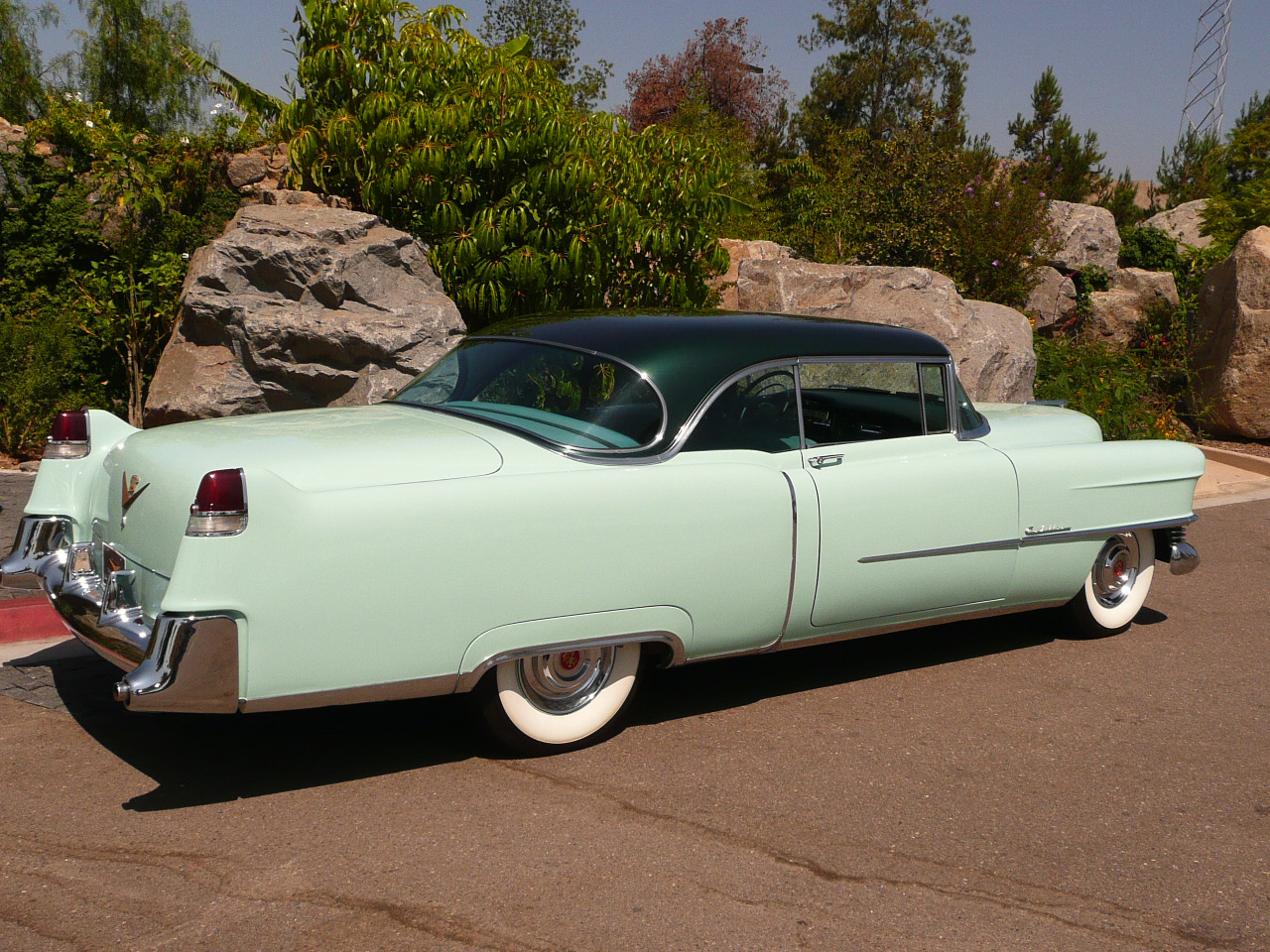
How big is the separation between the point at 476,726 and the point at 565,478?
0.85 meters

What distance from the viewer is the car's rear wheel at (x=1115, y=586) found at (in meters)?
5.45

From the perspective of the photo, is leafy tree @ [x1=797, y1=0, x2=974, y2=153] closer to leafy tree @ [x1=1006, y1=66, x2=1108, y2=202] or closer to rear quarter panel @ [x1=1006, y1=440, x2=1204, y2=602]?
leafy tree @ [x1=1006, y1=66, x2=1108, y2=202]

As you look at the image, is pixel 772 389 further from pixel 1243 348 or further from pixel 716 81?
pixel 716 81

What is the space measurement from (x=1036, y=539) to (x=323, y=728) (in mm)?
2868

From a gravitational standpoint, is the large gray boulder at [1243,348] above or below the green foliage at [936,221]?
below

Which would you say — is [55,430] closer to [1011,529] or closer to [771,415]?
[771,415]

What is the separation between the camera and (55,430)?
13.8 ft

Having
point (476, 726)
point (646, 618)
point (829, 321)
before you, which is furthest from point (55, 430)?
point (829, 321)

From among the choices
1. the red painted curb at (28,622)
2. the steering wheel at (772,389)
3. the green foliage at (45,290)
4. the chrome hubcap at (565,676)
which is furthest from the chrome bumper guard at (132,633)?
the green foliage at (45,290)

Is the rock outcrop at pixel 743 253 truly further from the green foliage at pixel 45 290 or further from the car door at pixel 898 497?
the car door at pixel 898 497

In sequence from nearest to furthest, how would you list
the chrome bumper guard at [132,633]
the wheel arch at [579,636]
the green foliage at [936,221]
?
1. the chrome bumper guard at [132,633]
2. the wheel arch at [579,636]
3. the green foliage at [936,221]

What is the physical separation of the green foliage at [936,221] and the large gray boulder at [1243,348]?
202 centimetres

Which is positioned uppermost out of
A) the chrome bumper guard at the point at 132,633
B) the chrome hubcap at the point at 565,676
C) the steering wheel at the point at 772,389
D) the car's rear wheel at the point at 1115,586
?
the steering wheel at the point at 772,389

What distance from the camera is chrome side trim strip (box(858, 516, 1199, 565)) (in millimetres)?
4398
